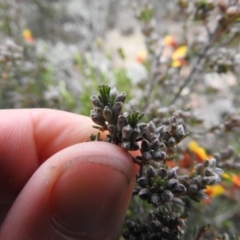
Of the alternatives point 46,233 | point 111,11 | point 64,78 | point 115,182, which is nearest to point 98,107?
point 115,182

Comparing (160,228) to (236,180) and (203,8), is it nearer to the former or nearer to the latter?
(236,180)

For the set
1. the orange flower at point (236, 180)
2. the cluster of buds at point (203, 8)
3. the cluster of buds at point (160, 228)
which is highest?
the cluster of buds at point (203, 8)

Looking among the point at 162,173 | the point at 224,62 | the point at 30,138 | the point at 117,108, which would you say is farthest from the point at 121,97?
the point at 224,62

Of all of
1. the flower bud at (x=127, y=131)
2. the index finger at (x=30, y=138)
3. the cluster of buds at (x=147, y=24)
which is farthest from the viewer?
the cluster of buds at (x=147, y=24)

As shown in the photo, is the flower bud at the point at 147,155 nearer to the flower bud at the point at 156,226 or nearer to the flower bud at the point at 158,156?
the flower bud at the point at 158,156

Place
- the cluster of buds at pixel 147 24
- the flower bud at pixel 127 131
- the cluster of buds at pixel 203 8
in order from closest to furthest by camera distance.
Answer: the flower bud at pixel 127 131 < the cluster of buds at pixel 203 8 < the cluster of buds at pixel 147 24

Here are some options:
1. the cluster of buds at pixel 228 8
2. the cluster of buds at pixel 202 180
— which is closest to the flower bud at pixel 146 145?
the cluster of buds at pixel 202 180

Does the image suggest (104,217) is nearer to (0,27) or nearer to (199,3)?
(199,3)

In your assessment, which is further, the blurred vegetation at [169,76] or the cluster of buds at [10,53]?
the cluster of buds at [10,53]
